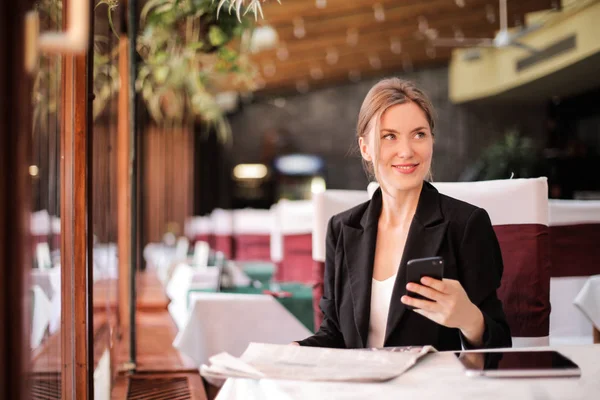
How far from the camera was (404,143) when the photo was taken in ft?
4.73

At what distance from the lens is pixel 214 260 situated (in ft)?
14.1

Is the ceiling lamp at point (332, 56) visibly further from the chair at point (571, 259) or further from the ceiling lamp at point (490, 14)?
the chair at point (571, 259)

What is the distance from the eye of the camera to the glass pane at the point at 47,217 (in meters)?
1.46

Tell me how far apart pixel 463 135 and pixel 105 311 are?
36.3ft

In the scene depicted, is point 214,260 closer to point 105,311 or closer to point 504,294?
point 105,311

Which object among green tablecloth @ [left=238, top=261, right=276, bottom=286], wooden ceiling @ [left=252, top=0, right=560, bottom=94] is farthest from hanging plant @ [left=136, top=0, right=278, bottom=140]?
wooden ceiling @ [left=252, top=0, right=560, bottom=94]

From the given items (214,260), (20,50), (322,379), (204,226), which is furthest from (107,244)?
(204,226)

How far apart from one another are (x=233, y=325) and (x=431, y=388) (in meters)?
1.80

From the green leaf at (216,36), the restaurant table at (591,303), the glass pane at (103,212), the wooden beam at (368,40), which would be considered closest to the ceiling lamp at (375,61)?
the wooden beam at (368,40)

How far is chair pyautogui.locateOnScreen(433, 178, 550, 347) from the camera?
1772mm

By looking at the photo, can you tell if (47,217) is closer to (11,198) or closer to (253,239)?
(11,198)

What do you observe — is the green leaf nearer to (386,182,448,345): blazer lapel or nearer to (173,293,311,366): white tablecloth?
(173,293,311,366): white tablecloth

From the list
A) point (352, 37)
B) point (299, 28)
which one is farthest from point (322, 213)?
point (352, 37)

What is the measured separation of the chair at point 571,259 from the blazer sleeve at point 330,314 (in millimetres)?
1128
